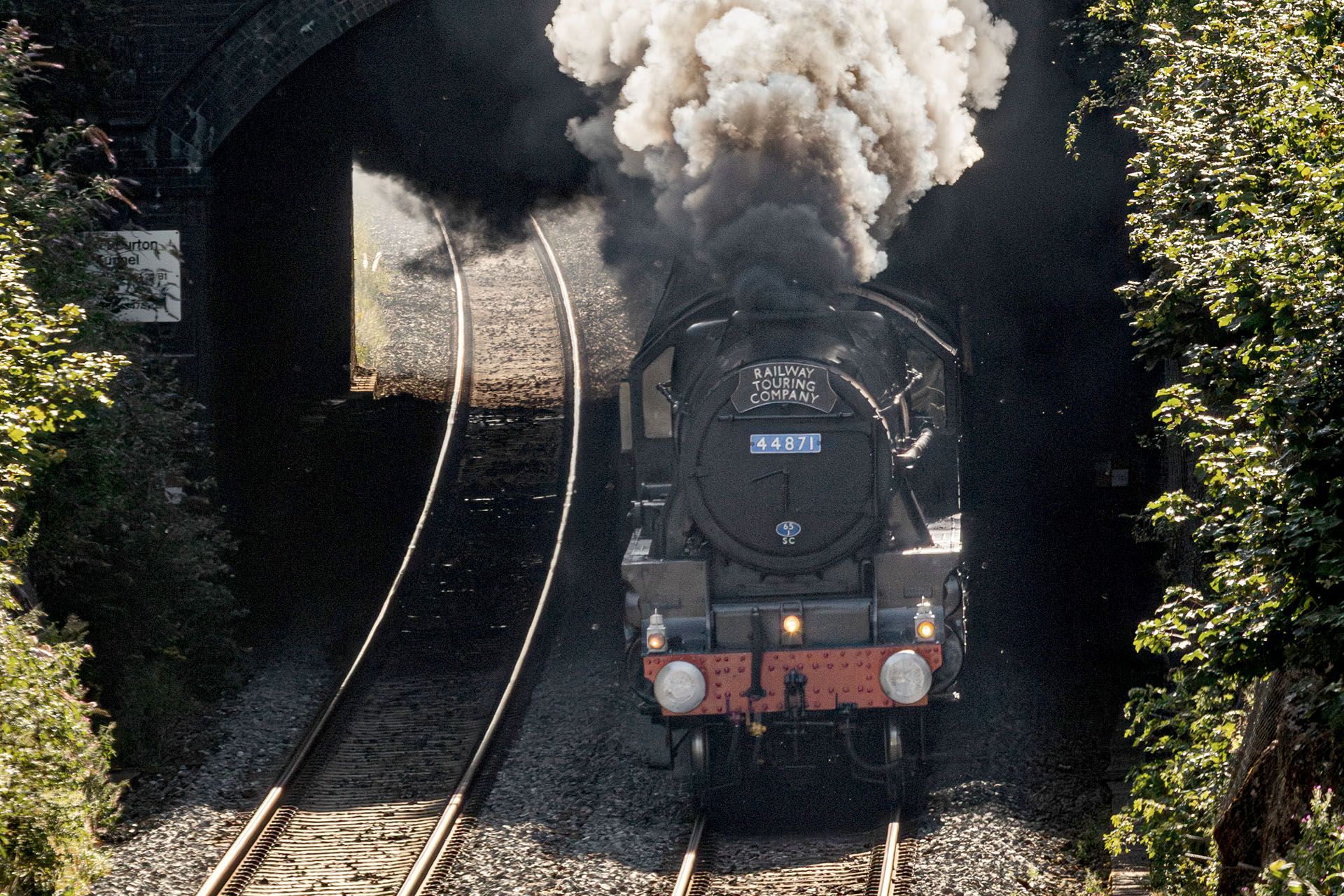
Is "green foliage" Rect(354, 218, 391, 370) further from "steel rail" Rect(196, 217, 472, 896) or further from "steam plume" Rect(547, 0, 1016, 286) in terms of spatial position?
"steam plume" Rect(547, 0, 1016, 286)

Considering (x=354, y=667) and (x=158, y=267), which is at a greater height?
(x=158, y=267)

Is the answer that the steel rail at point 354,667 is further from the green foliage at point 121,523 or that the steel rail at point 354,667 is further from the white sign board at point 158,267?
the white sign board at point 158,267

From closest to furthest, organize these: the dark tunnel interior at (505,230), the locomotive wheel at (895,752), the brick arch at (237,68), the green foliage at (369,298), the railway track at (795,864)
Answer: the railway track at (795,864)
the locomotive wheel at (895,752)
the brick arch at (237,68)
the dark tunnel interior at (505,230)
the green foliage at (369,298)

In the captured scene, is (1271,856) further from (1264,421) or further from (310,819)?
(310,819)

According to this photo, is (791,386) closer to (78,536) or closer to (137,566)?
(78,536)

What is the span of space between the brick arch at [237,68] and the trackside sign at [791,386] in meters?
8.26

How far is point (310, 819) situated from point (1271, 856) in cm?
706

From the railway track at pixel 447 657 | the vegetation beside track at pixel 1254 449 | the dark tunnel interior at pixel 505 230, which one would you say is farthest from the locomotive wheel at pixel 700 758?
the dark tunnel interior at pixel 505 230

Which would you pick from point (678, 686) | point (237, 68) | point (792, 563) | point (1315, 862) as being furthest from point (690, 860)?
point (237, 68)

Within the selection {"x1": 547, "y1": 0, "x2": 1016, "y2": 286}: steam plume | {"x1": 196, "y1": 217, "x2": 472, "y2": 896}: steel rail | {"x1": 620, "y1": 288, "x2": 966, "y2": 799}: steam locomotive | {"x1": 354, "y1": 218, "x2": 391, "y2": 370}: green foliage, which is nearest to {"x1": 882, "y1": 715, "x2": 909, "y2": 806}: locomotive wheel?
{"x1": 620, "y1": 288, "x2": 966, "y2": 799}: steam locomotive

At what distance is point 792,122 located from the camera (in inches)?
458

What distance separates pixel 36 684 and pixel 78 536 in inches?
123

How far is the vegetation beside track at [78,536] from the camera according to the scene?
363 inches

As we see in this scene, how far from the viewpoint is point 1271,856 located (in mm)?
6594
